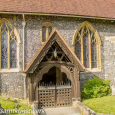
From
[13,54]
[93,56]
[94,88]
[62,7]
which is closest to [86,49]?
[93,56]

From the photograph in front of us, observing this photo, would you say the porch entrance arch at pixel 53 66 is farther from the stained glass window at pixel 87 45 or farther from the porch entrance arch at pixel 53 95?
the stained glass window at pixel 87 45

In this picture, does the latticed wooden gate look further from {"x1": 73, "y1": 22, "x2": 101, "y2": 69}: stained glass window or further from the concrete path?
{"x1": 73, "y1": 22, "x2": 101, "y2": 69}: stained glass window

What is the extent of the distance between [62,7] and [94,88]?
19.4ft

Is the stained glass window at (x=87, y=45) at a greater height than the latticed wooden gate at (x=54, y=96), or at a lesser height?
greater

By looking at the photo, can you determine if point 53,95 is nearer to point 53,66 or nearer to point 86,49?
point 53,66

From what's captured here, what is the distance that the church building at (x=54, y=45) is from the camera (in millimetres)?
7926

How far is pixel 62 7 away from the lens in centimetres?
1085

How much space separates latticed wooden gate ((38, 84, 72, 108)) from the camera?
788cm

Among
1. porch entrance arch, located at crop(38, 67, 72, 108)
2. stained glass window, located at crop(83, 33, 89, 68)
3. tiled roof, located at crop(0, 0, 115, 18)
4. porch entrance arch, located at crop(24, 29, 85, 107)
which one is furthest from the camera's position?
stained glass window, located at crop(83, 33, 89, 68)

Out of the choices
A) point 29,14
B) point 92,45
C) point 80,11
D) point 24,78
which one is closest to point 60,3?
point 80,11

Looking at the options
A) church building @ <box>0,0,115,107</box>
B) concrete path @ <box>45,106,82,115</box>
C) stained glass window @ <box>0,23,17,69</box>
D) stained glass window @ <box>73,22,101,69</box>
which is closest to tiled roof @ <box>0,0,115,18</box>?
church building @ <box>0,0,115,107</box>

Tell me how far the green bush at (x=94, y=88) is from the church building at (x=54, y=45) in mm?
557

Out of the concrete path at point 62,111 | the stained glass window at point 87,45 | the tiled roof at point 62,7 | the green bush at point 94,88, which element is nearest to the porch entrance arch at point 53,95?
the concrete path at point 62,111

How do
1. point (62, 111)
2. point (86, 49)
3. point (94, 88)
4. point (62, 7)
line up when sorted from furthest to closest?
point (86, 49), point (62, 7), point (94, 88), point (62, 111)
